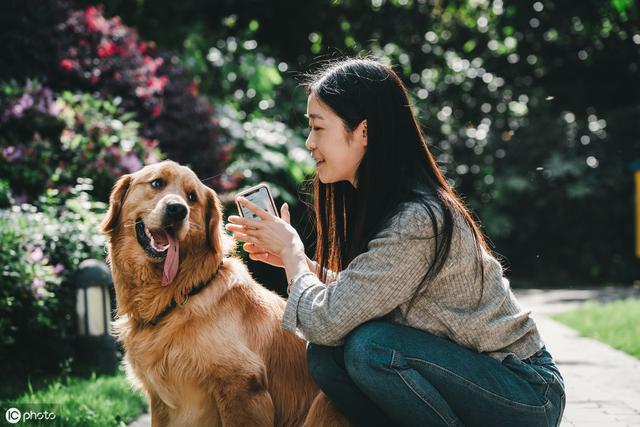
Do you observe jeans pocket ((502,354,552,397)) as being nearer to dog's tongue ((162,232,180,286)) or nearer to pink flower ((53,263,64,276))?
dog's tongue ((162,232,180,286))

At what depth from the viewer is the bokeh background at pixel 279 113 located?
215 inches

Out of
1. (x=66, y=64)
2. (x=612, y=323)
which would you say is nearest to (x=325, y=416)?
(x=612, y=323)

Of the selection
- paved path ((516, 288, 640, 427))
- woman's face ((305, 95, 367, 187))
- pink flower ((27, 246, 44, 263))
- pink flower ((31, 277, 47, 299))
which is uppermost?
woman's face ((305, 95, 367, 187))

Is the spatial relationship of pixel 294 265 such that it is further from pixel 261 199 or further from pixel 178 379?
pixel 178 379

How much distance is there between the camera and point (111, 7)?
981 centimetres

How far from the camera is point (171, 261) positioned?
3055 mm

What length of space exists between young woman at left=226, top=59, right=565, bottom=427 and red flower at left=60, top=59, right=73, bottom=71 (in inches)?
207

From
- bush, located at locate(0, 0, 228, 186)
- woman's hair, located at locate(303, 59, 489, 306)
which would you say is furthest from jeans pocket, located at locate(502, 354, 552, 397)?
bush, located at locate(0, 0, 228, 186)

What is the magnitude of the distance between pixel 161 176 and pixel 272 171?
5.19 meters

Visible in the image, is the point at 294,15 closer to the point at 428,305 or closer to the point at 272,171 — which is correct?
the point at 272,171

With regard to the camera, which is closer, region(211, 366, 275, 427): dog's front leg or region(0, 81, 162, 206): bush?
region(211, 366, 275, 427): dog's front leg

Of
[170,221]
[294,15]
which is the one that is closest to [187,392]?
[170,221]

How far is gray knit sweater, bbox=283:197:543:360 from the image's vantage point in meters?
2.47

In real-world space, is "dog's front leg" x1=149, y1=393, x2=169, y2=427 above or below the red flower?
below
